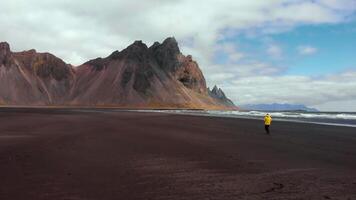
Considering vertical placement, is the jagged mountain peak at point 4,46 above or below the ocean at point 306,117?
above

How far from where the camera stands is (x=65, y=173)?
39.6ft

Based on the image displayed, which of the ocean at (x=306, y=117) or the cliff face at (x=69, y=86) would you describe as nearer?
the ocean at (x=306, y=117)

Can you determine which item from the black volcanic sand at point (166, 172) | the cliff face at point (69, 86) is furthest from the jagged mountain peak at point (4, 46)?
the black volcanic sand at point (166, 172)

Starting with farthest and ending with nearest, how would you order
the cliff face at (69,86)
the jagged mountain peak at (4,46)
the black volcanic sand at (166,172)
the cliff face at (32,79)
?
the jagged mountain peak at (4,46), the cliff face at (69,86), the cliff face at (32,79), the black volcanic sand at (166,172)

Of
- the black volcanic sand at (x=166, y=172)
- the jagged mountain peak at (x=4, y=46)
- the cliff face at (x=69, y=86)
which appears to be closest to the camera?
the black volcanic sand at (x=166, y=172)

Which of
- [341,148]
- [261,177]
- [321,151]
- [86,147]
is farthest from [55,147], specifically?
[341,148]

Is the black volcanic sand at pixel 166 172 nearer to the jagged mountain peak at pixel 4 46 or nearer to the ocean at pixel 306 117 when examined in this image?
the ocean at pixel 306 117

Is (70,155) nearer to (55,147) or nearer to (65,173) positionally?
(55,147)

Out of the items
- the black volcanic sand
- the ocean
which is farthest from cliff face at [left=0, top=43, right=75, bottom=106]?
the black volcanic sand

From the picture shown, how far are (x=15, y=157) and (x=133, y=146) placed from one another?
645 centimetres

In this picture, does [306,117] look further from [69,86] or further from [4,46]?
[4,46]

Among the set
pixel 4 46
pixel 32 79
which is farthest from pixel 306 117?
pixel 4 46

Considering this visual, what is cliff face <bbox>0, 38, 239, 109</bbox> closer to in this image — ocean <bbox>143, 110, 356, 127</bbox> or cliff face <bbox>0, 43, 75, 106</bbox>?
cliff face <bbox>0, 43, 75, 106</bbox>

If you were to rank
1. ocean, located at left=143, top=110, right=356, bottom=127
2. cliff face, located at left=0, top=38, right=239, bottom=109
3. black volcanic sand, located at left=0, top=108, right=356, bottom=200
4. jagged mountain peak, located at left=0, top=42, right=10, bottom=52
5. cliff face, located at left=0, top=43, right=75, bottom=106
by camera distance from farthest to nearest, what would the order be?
jagged mountain peak, located at left=0, top=42, right=10, bottom=52 → cliff face, located at left=0, top=38, right=239, bottom=109 → cliff face, located at left=0, top=43, right=75, bottom=106 → ocean, located at left=143, top=110, right=356, bottom=127 → black volcanic sand, located at left=0, top=108, right=356, bottom=200
